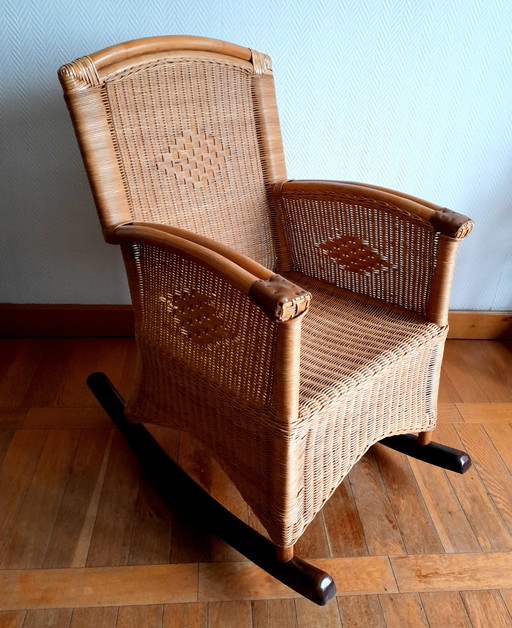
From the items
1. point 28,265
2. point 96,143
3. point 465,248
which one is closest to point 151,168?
point 96,143

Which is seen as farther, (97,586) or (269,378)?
(97,586)

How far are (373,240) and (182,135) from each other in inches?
18.2

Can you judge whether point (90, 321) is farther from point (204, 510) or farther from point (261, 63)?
point (261, 63)

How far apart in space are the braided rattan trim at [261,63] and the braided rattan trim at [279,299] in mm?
662

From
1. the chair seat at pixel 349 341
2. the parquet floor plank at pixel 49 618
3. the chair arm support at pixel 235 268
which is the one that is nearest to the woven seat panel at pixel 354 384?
the chair seat at pixel 349 341

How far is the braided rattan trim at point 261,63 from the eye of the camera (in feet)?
3.94

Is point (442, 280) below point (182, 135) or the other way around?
below

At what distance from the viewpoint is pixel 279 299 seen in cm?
74

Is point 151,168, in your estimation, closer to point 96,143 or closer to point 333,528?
point 96,143

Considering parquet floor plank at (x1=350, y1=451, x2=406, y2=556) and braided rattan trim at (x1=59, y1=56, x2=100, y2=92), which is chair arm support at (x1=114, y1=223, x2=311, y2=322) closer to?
braided rattan trim at (x1=59, y1=56, x2=100, y2=92)

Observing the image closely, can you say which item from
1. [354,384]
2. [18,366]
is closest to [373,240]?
[354,384]

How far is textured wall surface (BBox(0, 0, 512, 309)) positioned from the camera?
1.33 metres

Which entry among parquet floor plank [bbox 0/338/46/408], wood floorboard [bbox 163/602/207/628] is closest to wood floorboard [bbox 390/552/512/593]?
wood floorboard [bbox 163/602/207/628]

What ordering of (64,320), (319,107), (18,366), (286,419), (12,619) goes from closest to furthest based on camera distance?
(286,419) → (12,619) → (319,107) → (18,366) → (64,320)
